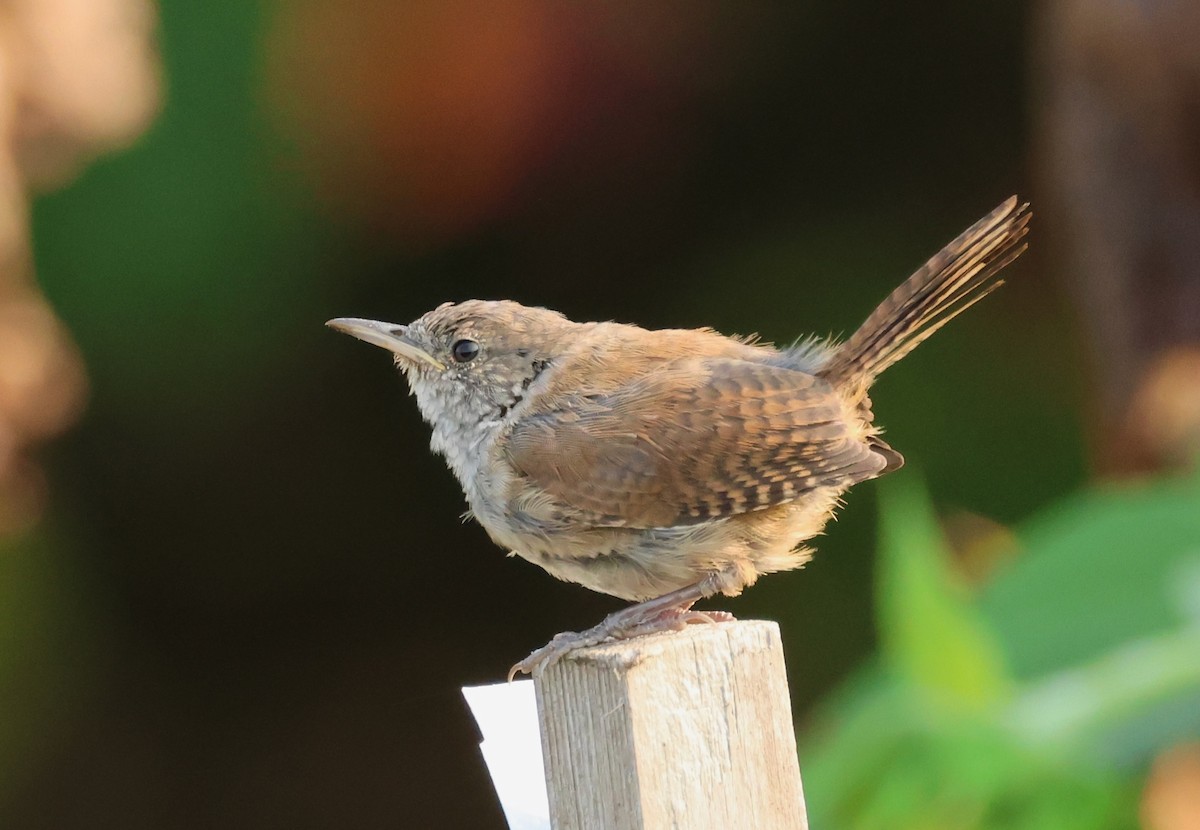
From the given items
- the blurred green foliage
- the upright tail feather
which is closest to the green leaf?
the blurred green foliage

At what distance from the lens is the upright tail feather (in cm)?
259

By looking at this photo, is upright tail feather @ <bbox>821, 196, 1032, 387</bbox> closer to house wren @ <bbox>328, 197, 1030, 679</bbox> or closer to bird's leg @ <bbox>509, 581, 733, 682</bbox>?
house wren @ <bbox>328, 197, 1030, 679</bbox>

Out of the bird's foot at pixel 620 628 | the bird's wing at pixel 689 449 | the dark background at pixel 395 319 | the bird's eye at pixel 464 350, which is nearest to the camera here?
the bird's foot at pixel 620 628

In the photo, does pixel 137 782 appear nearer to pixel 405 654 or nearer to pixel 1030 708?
pixel 405 654

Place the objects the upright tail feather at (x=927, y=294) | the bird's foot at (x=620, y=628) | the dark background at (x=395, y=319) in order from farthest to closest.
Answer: the dark background at (x=395, y=319)
the upright tail feather at (x=927, y=294)
the bird's foot at (x=620, y=628)

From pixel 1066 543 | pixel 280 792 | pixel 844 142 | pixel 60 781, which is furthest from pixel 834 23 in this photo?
pixel 60 781

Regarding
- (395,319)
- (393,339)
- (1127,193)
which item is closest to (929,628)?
(393,339)

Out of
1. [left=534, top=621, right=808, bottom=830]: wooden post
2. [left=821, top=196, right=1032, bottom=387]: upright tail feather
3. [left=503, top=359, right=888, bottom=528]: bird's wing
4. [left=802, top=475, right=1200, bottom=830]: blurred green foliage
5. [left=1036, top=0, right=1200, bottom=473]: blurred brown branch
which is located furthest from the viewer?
[left=1036, top=0, right=1200, bottom=473]: blurred brown branch

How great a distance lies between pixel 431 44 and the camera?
14.7 feet

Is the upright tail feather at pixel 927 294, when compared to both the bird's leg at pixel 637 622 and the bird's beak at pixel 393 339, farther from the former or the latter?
the bird's beak at pixel 393 339

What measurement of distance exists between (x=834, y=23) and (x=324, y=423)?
2.34 meters

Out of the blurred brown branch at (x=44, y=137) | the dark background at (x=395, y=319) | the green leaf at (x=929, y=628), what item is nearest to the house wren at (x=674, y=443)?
the green leaf at (x=929, y=628)

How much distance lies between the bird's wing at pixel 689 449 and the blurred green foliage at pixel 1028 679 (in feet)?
3.50

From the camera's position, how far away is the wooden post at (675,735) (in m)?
1.61
